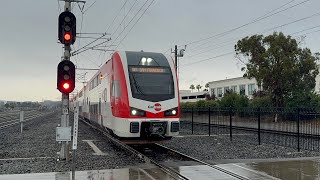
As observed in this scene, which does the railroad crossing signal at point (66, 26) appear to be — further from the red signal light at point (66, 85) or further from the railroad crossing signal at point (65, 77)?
the red signal light at point (66, 85)

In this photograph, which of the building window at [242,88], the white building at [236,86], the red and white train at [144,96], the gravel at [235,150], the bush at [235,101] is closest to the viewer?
the gravel at [235,150]

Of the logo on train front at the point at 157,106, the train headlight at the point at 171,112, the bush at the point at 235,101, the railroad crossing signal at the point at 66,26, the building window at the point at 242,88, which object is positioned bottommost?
the train headlight at the point at 171,112

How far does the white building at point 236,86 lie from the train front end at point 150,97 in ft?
216

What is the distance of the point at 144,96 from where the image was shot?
13.7 meters

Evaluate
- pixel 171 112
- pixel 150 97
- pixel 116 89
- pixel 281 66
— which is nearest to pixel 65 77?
pixel 116 89

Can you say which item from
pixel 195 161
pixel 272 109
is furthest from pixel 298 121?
pixel 195 161

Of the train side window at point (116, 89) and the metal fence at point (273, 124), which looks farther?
the metal fence at point (273, 124)

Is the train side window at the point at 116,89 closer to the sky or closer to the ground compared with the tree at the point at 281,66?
closer to the ground

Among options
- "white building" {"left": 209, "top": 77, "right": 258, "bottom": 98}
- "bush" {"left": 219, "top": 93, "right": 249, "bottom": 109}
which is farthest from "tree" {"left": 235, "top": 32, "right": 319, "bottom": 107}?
"white building" {"left": 209, "top": 77, "right": 258, "bottom": 98}

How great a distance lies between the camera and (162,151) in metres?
15.4

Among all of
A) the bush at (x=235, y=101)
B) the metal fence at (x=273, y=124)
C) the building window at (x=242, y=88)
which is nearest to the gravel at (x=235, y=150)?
the metal fence at (x=273, y=124)

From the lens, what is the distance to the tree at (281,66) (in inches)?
1421

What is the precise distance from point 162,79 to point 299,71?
2550 cm

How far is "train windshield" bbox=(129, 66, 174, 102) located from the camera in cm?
1373
